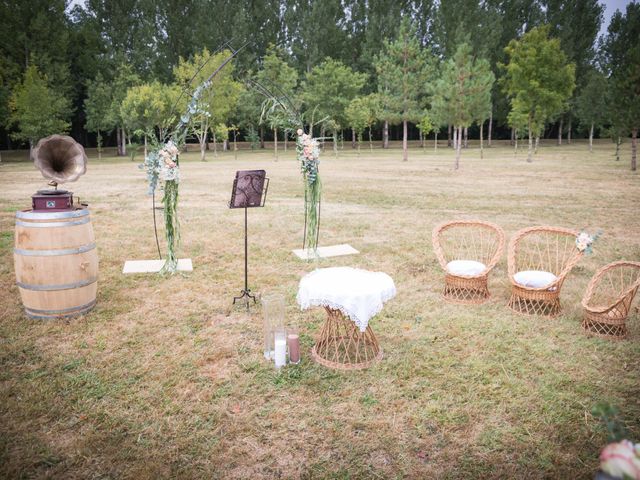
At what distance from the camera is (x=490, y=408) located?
3.83 meters

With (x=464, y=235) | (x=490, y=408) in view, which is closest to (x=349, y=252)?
(x=464, y=235)

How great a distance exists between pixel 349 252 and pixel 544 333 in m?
3.97

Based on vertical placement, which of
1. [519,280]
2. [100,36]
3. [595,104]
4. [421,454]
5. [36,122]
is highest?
[100,36]

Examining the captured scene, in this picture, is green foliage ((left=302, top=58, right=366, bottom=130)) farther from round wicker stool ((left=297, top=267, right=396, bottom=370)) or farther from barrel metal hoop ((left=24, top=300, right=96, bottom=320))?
round wicker stool ((left=297, top=267, right=396, bottom=370))

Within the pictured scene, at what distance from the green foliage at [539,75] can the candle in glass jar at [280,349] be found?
31.4m

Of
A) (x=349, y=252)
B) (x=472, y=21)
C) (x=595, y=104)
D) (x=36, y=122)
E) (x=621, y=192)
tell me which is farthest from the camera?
(x=472, y=21)

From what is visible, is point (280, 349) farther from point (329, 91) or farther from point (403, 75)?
point (329, 91)

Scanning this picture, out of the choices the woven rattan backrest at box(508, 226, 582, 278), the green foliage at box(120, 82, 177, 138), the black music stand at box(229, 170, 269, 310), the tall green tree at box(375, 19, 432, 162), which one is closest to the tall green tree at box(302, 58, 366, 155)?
the tall green tree at box(375, 19, 432, 162)

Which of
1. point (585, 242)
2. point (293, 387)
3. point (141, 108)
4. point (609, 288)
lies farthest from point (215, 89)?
point (293, 387)

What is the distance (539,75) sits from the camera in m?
30.9

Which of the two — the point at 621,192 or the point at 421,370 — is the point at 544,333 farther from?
the point at 621,192

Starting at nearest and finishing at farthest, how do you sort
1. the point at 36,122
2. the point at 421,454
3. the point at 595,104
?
the point at 421,454, the point at 36,122, the point at 595,104

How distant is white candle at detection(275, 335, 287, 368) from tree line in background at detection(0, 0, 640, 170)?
17.8 m

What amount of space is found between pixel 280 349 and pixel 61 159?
386 centimetres
